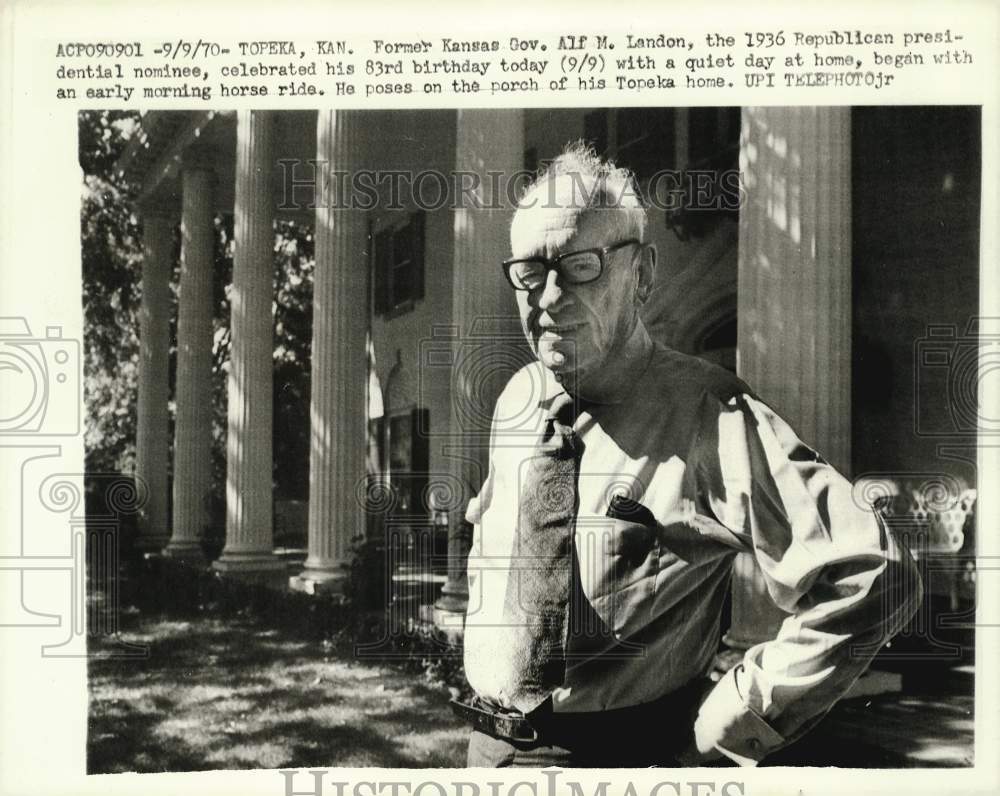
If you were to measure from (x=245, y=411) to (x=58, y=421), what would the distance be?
2.50 metres

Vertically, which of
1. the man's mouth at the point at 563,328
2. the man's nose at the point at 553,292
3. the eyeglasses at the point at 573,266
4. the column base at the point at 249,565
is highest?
the eyeglasses at the point at 573,266

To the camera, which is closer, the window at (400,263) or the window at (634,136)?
the window at (634,136)

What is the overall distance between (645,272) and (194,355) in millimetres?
6588

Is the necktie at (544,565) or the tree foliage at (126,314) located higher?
the tree foliage at (126,314)

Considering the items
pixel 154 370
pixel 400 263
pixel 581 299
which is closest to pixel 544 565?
pixel 581 299

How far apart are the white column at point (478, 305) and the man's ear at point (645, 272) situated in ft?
2.24

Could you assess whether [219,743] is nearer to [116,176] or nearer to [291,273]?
[116,176]

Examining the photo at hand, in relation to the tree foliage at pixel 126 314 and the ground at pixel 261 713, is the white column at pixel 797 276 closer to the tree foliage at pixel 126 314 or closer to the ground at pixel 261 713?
the ground at pixel 261 713

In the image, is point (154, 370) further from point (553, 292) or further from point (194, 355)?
point (553, 292)

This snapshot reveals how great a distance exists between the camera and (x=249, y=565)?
278 inches

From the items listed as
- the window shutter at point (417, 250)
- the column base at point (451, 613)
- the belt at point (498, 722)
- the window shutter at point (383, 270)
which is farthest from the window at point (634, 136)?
the belt at point (498, 722)

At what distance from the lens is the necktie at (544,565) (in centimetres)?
396

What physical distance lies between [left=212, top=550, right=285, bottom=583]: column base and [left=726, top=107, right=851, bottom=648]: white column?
13.8ft

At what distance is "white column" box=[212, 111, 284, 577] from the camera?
704 centimetres
